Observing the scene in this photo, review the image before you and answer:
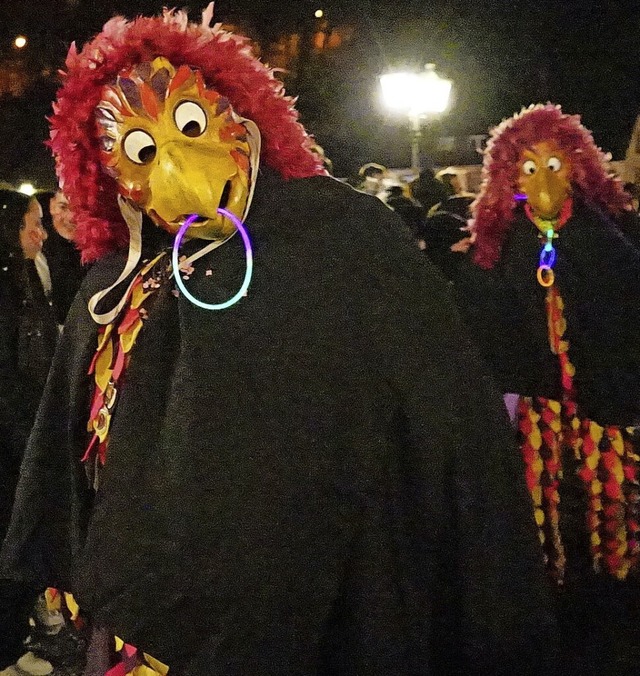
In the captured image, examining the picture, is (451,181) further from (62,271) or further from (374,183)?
(62,271)

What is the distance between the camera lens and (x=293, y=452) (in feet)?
3.28

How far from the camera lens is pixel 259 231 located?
42.9 inches

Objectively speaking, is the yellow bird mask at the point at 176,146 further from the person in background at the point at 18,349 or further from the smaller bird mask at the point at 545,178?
the smaller bird mask at the point at 545,178

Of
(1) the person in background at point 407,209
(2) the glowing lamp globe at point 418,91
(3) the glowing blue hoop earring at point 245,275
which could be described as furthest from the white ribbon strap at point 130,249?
(2) the glowing lamp globe at point 418,91

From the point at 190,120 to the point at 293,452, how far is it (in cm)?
52

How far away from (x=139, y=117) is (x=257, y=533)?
2.09 feet

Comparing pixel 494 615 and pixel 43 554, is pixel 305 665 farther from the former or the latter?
pixel 43 554

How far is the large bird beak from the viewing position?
107 centimetres

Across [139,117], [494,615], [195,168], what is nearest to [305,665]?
[494,615]

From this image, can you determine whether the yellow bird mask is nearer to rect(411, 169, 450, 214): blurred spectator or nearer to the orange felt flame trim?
the orange felt flame trim

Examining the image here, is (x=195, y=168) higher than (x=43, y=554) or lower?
higher

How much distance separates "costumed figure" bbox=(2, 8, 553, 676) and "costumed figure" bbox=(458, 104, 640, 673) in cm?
93

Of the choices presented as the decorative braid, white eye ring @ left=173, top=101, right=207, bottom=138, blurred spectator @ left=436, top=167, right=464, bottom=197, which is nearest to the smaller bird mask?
the decorative braid

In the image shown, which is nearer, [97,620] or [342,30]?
[97,620]
